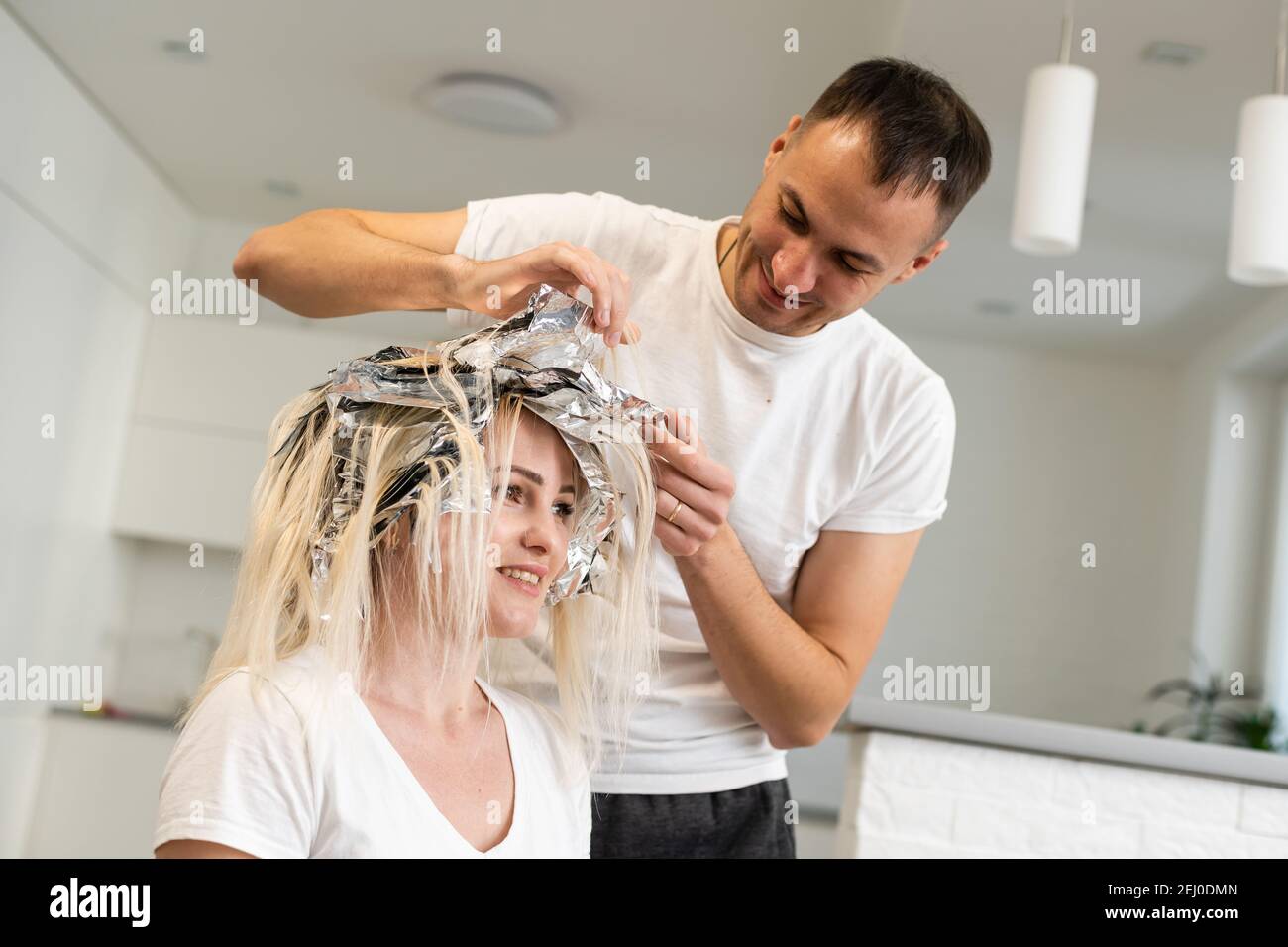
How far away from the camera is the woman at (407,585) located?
1024 mm

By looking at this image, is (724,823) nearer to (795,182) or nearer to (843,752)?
(795,182)

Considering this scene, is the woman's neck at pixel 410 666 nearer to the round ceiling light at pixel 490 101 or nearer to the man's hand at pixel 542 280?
the man's hand at pixel 542 280

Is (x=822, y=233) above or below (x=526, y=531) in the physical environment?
above

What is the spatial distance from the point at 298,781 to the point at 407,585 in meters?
0.22

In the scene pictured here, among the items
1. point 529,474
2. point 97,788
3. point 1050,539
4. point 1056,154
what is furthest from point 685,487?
point 1050,539

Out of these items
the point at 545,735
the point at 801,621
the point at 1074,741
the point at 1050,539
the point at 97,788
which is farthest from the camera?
the point at 1050,539

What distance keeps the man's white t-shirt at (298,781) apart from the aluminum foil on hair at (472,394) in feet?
0.42

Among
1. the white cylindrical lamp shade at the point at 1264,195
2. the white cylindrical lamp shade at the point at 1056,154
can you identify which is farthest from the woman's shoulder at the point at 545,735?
the white cylindrical lamp shade at the point at 1264,195

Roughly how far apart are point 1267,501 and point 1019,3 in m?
2.96

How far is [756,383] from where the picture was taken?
1.36m

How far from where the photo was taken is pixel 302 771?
1011 millimetres

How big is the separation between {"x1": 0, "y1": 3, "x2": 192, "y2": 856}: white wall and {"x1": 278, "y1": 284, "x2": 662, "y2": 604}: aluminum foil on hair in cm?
300

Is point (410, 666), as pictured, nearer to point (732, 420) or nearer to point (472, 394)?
point (472, 394)
